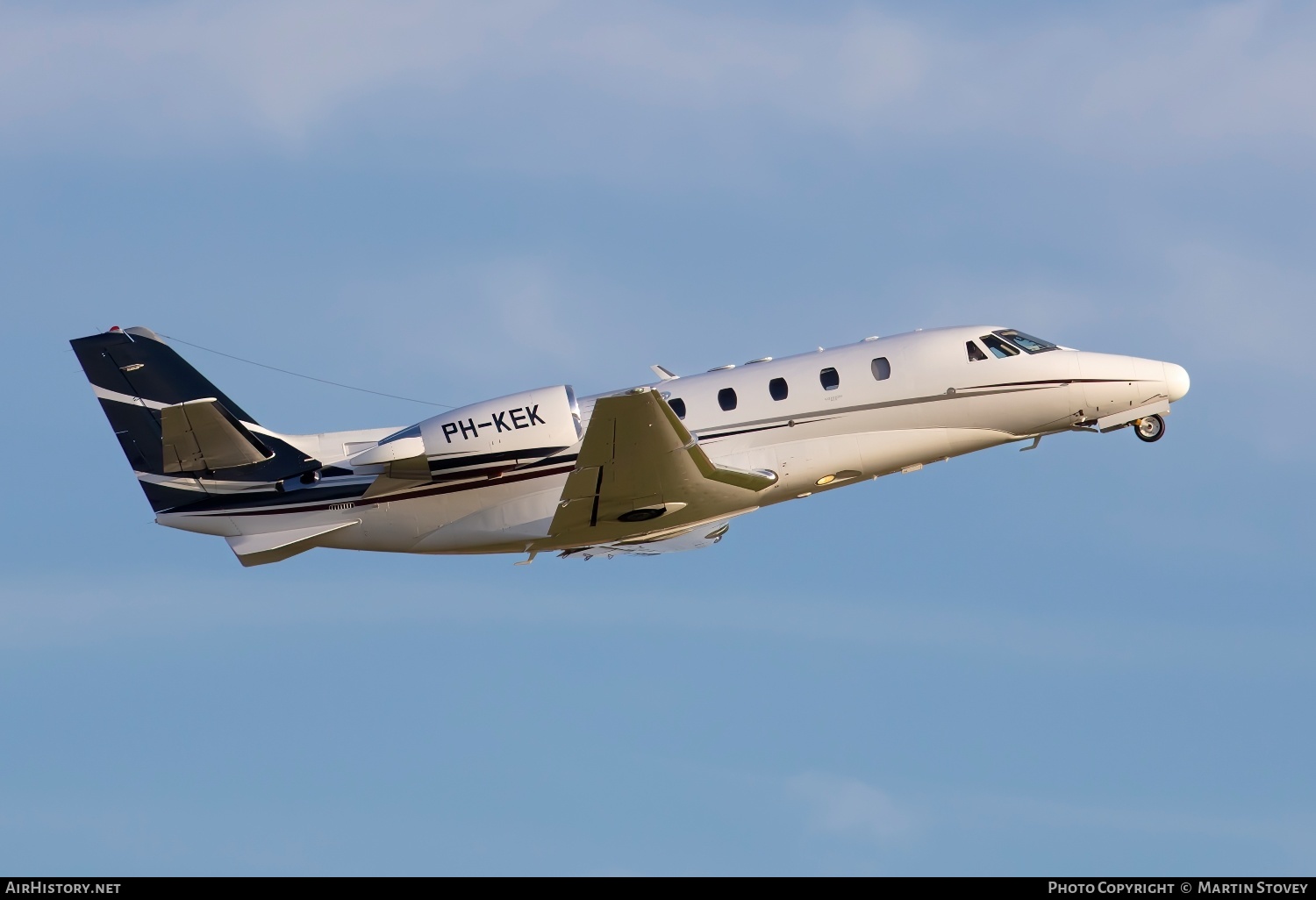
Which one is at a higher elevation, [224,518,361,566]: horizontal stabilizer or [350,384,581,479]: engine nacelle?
[350,384,581,479]: engine nacelle

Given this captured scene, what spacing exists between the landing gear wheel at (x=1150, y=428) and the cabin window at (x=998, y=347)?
2.85 meters

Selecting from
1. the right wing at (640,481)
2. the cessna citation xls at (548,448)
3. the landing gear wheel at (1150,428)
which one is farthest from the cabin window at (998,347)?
the right wing at (640,481)

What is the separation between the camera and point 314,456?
24125 mm

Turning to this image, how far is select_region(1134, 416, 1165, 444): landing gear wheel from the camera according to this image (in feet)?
84.8

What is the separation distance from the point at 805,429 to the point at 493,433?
17.8 feet

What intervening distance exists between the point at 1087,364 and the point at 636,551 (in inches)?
354

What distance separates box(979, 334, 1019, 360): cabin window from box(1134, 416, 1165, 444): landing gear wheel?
2.85 m

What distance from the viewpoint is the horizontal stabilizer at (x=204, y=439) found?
2278cm

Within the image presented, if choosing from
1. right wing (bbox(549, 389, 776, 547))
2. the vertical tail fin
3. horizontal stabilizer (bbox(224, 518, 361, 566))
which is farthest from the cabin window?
the vertical tail fin

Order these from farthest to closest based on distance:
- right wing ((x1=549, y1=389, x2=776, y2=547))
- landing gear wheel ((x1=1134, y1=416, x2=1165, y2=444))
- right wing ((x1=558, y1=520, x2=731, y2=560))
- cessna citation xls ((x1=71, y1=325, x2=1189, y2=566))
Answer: right wing ((x1=558, y1=520, x2=731, y2=560)) < landing gear wheel ((x1=1134, y1=416, x2=1165, y2=444)) < cessna citation xls ((x1=71, y1=325, x2=1189, y2=566)) < right wing ((x1=549, y1=389, x2=776, y2=547))

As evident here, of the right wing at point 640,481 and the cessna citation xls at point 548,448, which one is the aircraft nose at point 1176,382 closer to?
the cessna citation xls at point 548,448

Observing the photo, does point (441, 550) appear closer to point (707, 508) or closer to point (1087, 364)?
point (707, 508)

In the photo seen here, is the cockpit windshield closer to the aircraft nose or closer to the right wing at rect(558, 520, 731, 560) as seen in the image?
the aircraft nose
